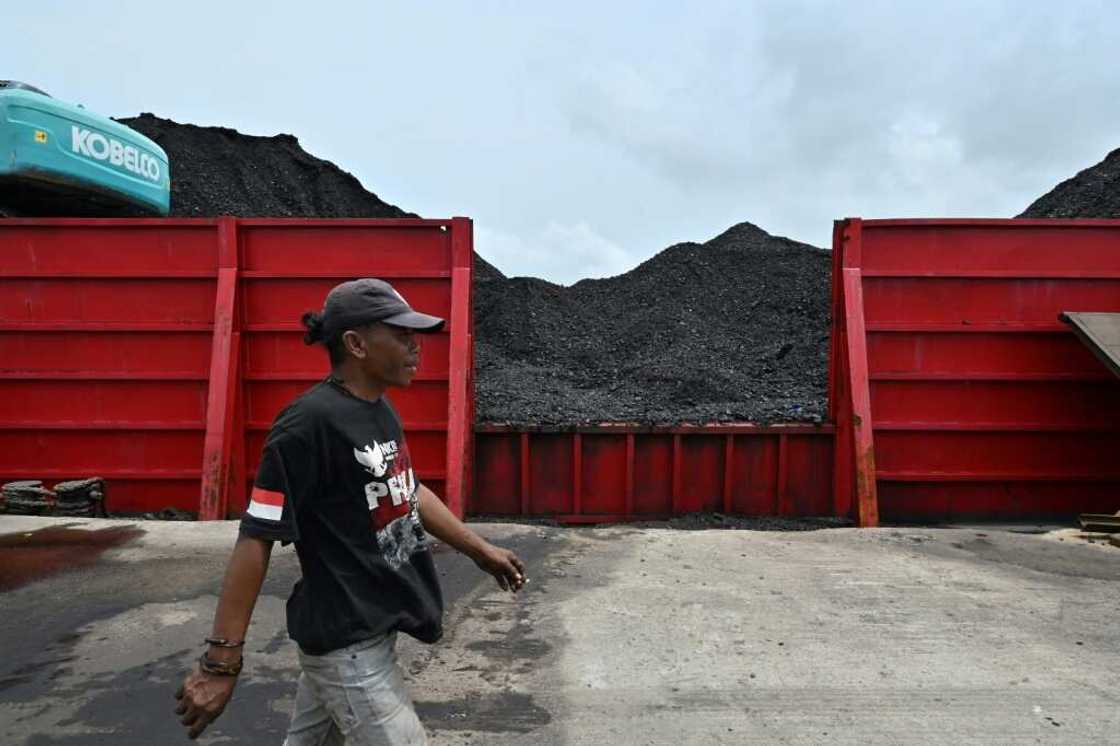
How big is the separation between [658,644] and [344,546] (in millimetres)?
2293

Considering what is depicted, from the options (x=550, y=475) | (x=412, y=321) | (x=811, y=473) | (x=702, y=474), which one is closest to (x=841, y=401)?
(x=811, y=473)

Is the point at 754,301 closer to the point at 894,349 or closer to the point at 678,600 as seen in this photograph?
the point at 894,349

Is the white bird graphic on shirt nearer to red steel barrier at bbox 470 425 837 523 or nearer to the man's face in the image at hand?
the man's face

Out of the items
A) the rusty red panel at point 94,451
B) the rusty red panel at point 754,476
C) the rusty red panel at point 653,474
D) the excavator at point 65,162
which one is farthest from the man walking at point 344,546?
the excavator at point 65,162

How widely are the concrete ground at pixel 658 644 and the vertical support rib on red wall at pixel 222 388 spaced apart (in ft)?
3.42

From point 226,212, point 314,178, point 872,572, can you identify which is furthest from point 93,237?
point 314,178

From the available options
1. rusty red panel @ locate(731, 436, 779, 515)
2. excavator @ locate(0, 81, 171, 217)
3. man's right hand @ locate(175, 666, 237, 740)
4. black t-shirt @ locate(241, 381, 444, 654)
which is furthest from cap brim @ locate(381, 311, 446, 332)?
excavator @ locate(0, 81, 171, 217)

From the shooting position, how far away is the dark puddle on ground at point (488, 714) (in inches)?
116

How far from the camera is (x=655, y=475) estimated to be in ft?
23.5

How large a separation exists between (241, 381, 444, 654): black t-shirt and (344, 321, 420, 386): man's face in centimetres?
9

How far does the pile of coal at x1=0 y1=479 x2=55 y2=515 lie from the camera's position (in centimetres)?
626

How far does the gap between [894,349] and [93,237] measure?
7563mm

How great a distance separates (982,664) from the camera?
11.4 feet

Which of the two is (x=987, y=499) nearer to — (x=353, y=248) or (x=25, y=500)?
(x=353, y=248)
